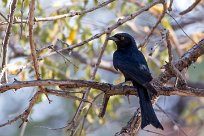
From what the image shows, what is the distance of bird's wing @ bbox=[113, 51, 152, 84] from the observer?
188 inches

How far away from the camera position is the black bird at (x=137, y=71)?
4.48m

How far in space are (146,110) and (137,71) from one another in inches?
19.6

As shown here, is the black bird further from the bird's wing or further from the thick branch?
the thick branch

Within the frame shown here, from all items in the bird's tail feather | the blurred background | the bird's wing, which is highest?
the blurred background

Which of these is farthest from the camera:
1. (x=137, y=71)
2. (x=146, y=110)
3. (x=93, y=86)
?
(x=137, y=71)

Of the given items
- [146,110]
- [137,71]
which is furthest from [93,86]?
[137,71]

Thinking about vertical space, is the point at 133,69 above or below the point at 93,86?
above

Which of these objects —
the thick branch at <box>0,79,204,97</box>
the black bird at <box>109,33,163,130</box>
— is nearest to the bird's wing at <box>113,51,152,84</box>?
the black bird at <box>109,33,163,130</box>

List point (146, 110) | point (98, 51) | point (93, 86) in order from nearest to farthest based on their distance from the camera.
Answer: point (93, 86), point (146, 110), point (98, 51)

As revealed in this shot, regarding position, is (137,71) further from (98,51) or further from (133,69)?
(98,51)

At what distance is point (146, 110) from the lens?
4559 millimetres

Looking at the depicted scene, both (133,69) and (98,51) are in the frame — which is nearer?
(133,69)

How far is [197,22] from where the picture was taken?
8.91 metres

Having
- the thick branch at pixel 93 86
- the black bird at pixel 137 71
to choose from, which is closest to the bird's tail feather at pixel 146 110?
the black bird at pixel 137 71
